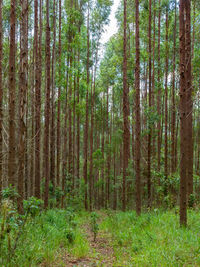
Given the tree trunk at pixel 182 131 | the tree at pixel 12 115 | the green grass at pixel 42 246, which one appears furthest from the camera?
the tree at pixel 12 115

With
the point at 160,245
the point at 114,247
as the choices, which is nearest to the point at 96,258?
the point at 114,247

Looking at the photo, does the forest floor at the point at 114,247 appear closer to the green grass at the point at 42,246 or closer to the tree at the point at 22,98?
the green grass at the point at 42,246

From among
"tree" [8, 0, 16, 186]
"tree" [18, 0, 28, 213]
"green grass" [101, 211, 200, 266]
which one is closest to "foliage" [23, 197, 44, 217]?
"tree" [18, 0, 28, 213]

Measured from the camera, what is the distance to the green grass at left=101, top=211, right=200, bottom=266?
13.1 ft

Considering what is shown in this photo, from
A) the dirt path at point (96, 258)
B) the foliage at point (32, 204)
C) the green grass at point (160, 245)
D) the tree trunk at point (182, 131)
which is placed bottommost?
the dirt path at point (96, 258)

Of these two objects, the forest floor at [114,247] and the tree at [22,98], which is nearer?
the forest floor at [114,247]

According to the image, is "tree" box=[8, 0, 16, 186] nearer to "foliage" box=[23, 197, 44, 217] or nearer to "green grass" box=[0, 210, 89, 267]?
"foliage" box=[23, 197, 44, 217]

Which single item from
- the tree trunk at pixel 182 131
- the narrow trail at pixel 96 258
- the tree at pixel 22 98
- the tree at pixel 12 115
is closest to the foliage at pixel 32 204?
the tree at pixel 22 98

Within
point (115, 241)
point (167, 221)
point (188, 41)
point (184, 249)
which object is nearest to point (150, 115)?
point (188, 41)

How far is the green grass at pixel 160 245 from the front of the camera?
13.1 ft

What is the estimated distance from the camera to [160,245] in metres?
4.68

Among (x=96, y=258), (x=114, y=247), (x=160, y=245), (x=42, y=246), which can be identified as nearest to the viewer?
(x=42, y=246)

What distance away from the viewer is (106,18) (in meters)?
17.3

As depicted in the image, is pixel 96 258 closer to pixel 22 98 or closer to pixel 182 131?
pixel 182 131
